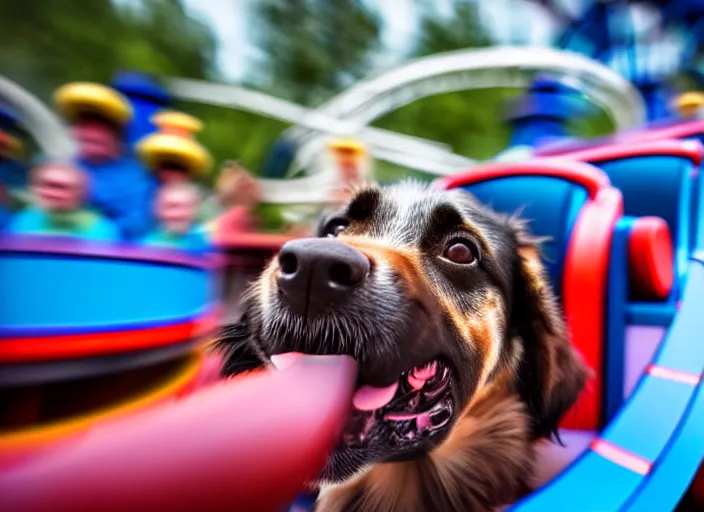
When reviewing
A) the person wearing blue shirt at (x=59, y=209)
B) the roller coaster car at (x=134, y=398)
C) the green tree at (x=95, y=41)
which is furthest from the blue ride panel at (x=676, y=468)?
the person wearing blue shirt at (x=59, y=209)

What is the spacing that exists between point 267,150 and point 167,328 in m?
3.74

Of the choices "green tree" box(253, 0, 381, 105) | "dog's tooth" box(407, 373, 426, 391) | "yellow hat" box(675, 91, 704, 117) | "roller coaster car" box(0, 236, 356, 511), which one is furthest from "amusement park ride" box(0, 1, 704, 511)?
"green tree" box(253, 0, 381, 105)

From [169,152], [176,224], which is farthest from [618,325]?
[169,152]

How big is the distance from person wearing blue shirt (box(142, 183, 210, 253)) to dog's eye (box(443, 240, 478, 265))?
5.01 feet

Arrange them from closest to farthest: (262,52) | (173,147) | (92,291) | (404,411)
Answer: (404,411), (92,291), (173,147), (262,52)

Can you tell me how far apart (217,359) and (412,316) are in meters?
0.44

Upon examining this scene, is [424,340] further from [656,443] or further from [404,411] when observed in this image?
[656,443]

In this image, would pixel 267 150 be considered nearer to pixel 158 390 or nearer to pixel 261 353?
pixel 158 390

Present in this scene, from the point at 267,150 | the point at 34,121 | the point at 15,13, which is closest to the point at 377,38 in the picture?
the point at 267,150

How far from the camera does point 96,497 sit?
32 centimetres

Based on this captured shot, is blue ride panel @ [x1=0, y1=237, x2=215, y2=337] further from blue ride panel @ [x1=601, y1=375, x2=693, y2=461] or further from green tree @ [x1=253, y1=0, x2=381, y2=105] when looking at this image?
green tree @ [x1=253, y1=0, x2=381, y2=105]

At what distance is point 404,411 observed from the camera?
808 millimetres

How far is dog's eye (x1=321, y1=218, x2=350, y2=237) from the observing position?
1.08 meters

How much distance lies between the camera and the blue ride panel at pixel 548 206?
129 centimetres
